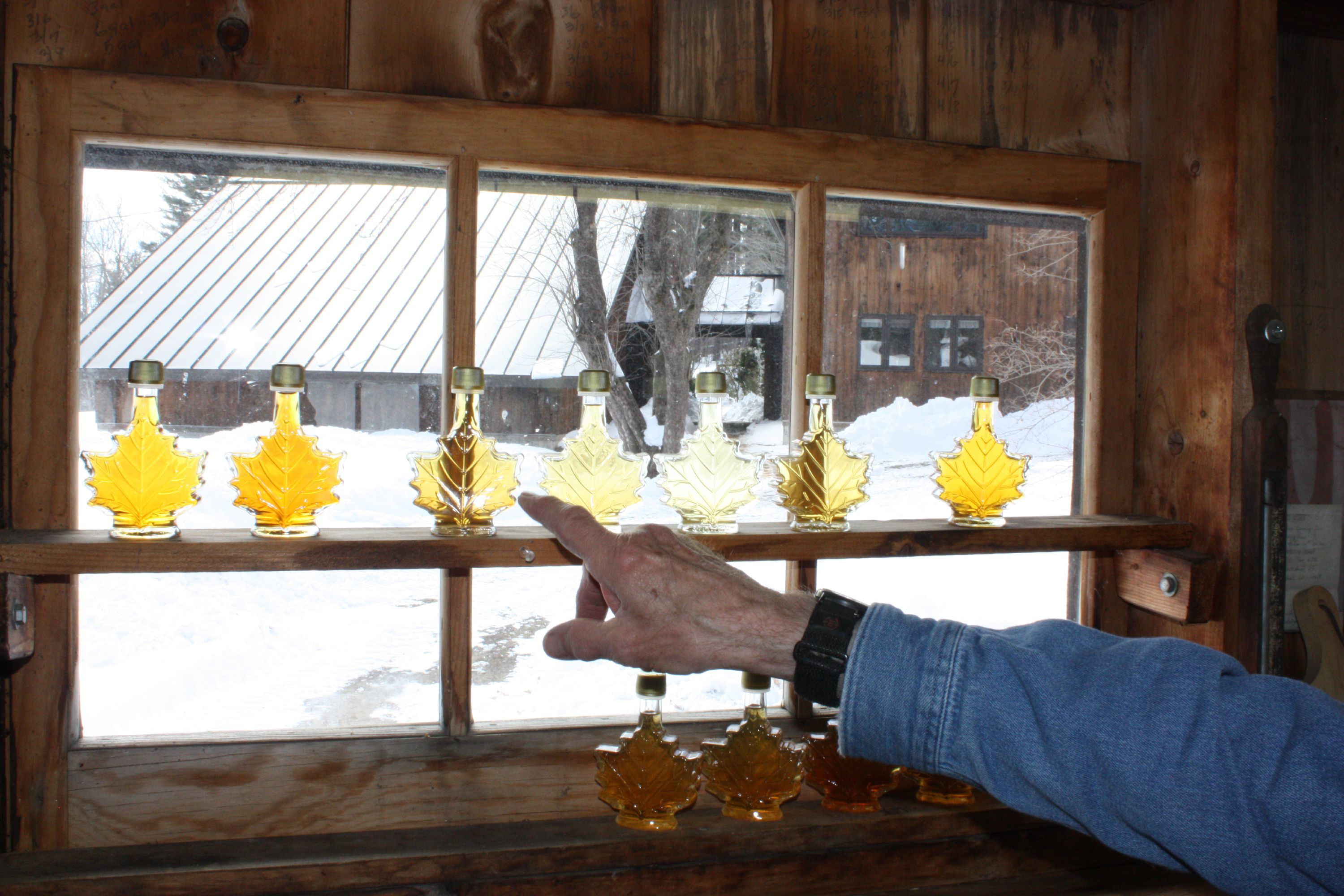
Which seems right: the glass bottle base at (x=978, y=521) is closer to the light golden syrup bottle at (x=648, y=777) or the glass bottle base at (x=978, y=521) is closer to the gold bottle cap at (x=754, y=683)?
the gold bottle cap at (x=754, y=683)

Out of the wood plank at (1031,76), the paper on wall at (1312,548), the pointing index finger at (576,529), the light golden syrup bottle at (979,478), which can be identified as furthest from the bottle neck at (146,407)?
the paper on wall at (1312,548)

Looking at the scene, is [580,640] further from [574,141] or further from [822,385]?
[574,141]

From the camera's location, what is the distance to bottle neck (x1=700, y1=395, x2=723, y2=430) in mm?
1296

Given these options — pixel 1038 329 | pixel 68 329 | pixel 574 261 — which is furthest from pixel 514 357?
pixel 1038 329

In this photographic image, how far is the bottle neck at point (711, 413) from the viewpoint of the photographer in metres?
1.30

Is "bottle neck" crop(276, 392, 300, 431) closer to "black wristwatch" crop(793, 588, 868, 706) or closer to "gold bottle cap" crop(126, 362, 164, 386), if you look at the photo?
"gold bottle cap" crop(126, 362, 164, 386)

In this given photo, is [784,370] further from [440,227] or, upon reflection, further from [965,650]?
[965,650]

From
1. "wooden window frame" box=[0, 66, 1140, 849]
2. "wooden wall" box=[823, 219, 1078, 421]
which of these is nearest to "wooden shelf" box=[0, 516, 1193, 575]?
"wooden window frame" box=[0, 66, 1140, 849]

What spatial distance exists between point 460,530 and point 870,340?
0.70 metres

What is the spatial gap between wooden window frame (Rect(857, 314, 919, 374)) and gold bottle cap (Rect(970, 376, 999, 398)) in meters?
0.21

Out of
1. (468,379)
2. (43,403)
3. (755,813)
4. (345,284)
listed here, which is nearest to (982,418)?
(755,813)

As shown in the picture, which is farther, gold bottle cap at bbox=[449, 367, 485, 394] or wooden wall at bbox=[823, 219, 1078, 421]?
wooden wall at bbox=[823, 219, 1078, 421]

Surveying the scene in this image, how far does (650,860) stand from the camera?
117 centimetres

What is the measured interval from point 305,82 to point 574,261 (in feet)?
1.37
